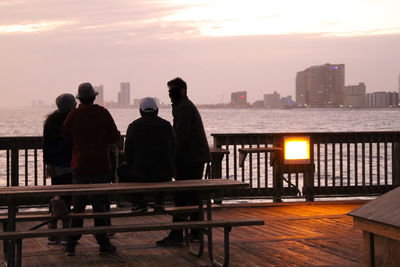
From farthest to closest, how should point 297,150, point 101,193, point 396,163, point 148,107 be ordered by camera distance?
1. point 396,163
2. point 297,150
3. point 148,107
4. point 101,193

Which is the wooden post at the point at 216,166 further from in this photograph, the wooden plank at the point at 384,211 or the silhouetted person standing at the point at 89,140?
the wooden plank at the point at 384,211

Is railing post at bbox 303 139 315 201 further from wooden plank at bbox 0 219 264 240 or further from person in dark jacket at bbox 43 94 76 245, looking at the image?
wooden plank at bbox 0 219 264 240

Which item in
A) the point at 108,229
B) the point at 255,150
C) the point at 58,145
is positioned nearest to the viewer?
the point at 108,229

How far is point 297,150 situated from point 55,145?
5.23m

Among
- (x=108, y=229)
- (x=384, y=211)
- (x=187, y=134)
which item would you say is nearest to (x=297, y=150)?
(x=187, y=134)

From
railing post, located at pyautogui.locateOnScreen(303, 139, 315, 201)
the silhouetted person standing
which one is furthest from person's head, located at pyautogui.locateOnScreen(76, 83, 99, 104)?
railing post, located at pyautogui.locateOnScreen(303, 139, 315, 201)

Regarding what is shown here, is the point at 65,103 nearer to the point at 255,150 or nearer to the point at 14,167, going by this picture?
the point at 14,167

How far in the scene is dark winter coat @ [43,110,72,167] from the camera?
24.8 feet

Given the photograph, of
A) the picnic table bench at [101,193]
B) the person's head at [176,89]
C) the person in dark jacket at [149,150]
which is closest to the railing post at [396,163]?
the person's head at [176,89]

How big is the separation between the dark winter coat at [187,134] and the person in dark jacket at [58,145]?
1132 mm

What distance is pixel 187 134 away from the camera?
7785 mm

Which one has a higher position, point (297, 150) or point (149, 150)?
point (149, 150)

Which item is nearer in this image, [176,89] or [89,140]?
[89,140]

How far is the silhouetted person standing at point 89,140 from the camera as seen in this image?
7.14 meters
